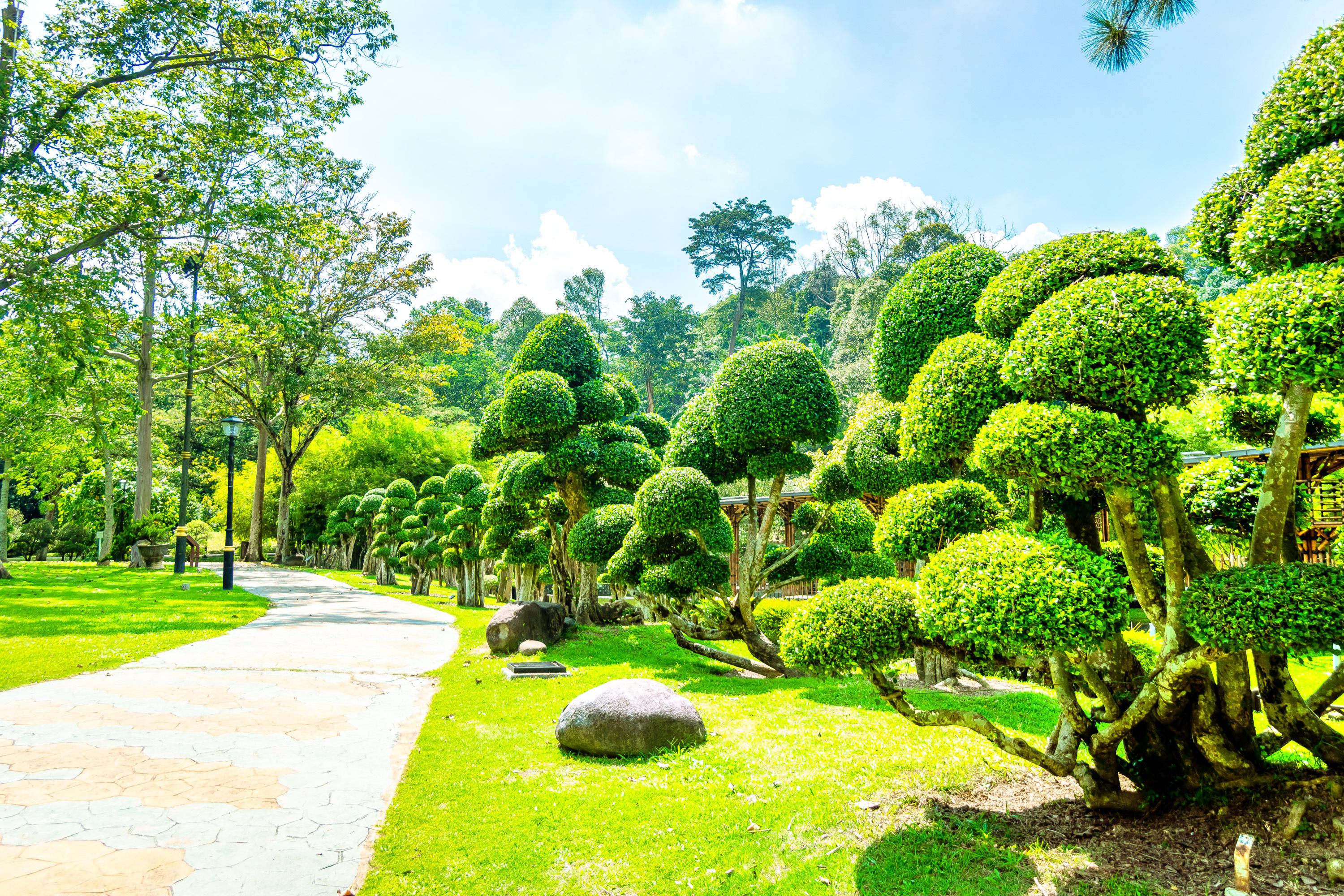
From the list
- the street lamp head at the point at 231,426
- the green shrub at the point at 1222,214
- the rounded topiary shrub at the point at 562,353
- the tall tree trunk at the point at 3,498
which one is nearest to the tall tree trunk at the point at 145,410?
the tall tree trunk at the point at 3,498

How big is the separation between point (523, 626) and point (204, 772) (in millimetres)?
5417

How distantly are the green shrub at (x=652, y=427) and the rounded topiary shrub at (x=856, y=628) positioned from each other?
31.4 ft

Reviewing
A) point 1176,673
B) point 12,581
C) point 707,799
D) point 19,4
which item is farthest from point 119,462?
point 1176,673

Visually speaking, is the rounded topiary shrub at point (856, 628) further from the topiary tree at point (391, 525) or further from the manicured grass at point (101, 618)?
the topiary tree at point (391, 525)

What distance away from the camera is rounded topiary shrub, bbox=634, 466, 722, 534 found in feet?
25.7

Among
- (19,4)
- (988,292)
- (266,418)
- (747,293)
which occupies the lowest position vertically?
(988,292)

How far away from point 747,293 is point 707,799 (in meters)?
44.0

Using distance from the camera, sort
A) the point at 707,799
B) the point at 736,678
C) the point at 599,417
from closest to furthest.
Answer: the point at 707,799
the point at 736,678
the point at 599,417

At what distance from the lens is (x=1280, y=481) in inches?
123

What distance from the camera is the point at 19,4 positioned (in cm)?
1248

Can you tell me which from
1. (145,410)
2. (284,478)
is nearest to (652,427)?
(145,410)

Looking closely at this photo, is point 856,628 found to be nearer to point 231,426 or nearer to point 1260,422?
point 1260,422

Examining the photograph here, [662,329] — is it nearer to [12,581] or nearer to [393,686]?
[12,581]

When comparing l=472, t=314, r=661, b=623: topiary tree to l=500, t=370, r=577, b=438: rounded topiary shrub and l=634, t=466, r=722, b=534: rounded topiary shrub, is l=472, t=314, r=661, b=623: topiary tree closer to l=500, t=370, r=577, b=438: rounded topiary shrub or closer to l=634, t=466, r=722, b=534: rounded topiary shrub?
l=500, t=370, r=577, b=438: rounded topiary shrub
